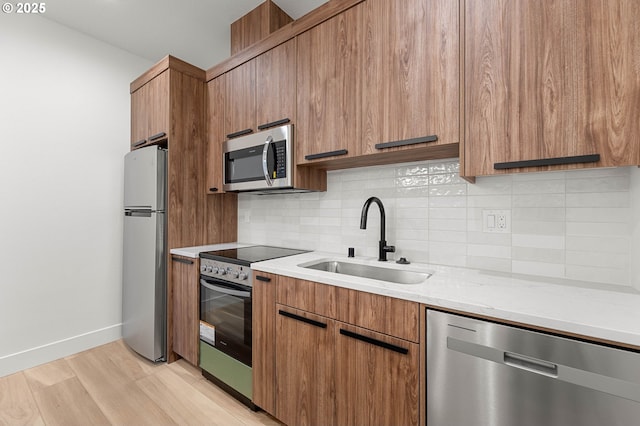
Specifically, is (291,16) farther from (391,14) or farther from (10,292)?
(10,292)

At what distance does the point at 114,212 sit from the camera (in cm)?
264

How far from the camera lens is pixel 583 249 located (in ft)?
4.07

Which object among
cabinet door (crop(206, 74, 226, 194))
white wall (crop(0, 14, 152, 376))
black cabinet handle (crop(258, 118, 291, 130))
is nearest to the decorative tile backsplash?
black cabinet handle (crop(258, 118, 291, 130))

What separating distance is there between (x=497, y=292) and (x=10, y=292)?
126 inches

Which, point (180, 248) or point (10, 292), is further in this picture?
point (180, 248)

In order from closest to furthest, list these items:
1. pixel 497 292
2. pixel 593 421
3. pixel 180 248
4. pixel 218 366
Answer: pixel 593 421, pixel 497 292, pixel 218 366, pixel 180 248

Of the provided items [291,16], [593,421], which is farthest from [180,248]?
[593,421]

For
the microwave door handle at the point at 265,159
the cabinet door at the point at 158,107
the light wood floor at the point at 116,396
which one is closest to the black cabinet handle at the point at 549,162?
the microwave door handle at the point at 265,159

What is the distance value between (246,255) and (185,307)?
690 millimetres

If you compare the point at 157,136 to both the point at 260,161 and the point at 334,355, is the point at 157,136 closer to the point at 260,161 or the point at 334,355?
the point at 260,161

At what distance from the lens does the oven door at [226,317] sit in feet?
5.56

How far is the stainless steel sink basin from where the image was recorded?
1532 mm

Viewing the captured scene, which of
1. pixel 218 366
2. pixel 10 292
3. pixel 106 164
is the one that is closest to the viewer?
pixel 218 366

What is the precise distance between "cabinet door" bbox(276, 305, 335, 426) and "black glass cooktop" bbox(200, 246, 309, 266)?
43 centimetres
